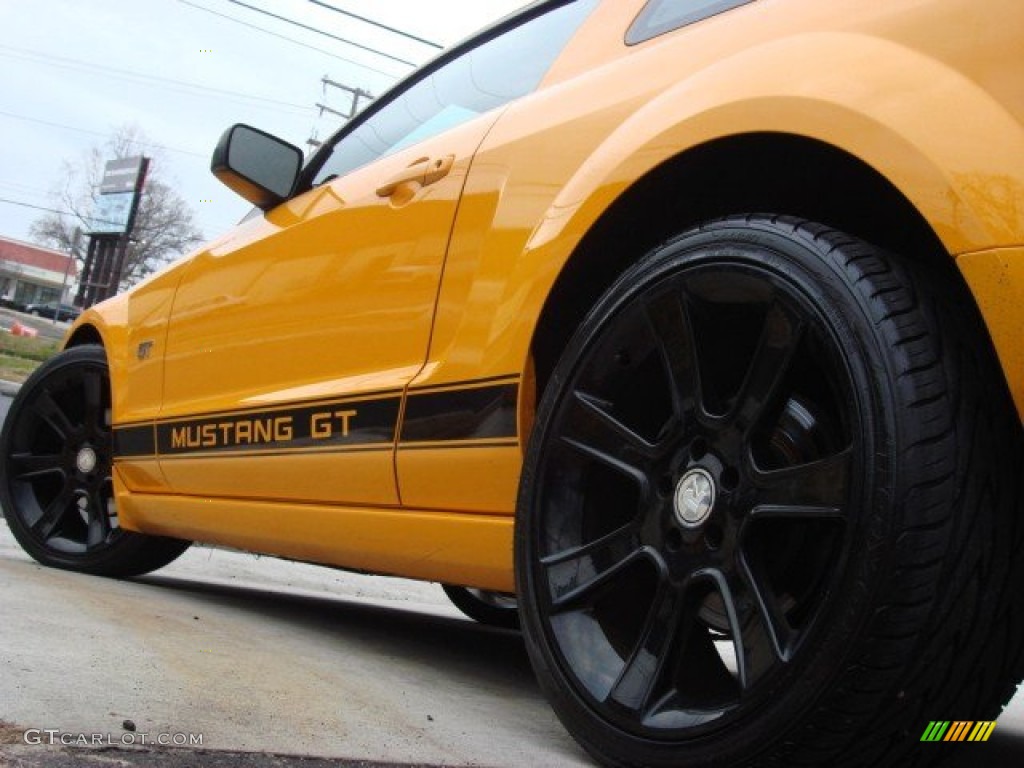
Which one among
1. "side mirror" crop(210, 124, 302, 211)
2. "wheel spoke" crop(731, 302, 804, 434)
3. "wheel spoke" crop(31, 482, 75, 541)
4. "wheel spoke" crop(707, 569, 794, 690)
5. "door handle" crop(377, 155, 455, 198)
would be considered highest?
"side mirror" crop(210, 124, 302, 211)

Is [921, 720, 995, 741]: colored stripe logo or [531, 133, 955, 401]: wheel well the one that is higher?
[531, 133, 955, 401]: wheel well

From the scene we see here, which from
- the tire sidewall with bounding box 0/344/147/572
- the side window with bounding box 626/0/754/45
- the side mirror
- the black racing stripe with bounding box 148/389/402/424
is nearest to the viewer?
the side window with bounding box 626/0/754/45

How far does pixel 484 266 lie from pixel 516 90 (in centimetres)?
65

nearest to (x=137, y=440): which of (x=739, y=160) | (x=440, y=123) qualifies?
(x=440, y=123)

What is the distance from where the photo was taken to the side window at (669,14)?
2152mm

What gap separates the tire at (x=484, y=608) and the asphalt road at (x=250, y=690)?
674mm

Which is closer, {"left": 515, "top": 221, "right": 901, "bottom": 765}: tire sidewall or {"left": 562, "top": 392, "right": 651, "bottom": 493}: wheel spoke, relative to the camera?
{"left": 515, "top": 221, "right": 901, "bottom": 765}: tire sidewall

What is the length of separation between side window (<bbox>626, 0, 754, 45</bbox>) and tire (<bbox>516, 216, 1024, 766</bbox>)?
0.60 meters

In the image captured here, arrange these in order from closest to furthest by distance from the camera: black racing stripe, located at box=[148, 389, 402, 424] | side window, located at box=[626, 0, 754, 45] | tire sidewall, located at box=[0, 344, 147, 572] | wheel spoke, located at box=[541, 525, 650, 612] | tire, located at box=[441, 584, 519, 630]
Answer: wheel spoke, located at box=[541, 525, 650, 612], side window, located at box=[626, 0, 754, 45], black racing stripe, located at box=[148, 389, 402, 424], tire sidewall, located at box=[0, 344, 147, 572], tire, located at box=[441, 584, 519, 630]

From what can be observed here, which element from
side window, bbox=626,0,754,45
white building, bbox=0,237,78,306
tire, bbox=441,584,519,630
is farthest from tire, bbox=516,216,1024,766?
white building, bbox=0,237,78,306

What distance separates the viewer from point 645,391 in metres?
1.93

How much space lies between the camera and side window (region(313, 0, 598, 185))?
2754mm

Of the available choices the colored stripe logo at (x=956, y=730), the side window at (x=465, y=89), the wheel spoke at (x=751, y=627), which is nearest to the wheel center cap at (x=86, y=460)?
the side window at (x=465, y=89)

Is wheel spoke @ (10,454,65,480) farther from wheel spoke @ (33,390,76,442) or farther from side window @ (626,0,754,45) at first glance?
side window @ (626,0,754,45)
